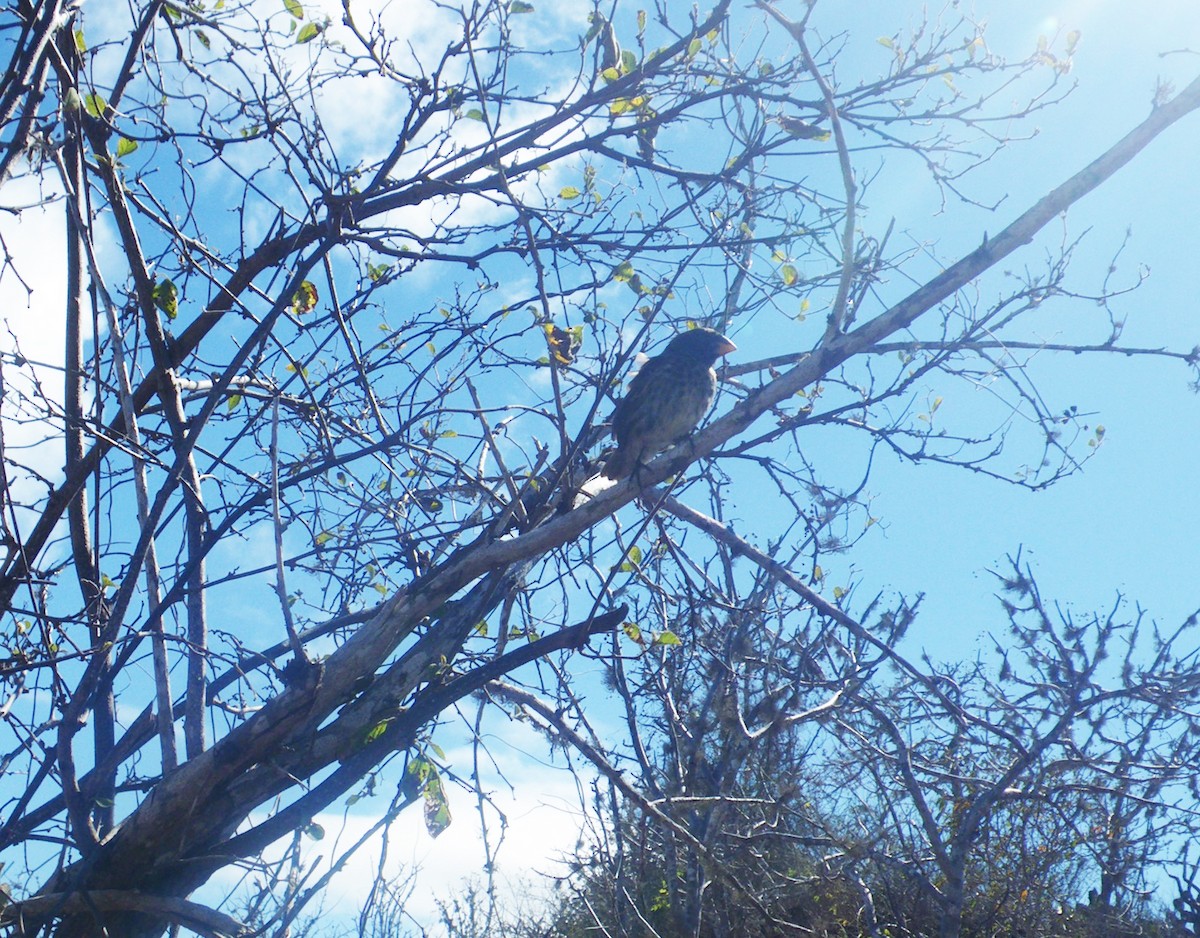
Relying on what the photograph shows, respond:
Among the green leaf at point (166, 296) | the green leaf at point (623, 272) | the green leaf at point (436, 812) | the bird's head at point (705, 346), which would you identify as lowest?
the green leaf at point (436, 812)

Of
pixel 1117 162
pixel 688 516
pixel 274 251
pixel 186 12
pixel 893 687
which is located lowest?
pixel 893 687

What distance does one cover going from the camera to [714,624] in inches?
181

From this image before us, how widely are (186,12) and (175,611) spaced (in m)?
2.17

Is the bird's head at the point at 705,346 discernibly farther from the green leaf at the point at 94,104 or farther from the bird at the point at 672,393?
the green leaf at the point at 94,104

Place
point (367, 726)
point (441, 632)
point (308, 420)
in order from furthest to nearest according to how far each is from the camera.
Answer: point (308, 420) < point (441, 632) < point (367, 726)

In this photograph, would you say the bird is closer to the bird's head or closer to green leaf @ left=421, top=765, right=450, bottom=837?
the bird's head

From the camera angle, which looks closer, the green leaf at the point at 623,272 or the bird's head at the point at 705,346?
the green leaf at the point at 623,272

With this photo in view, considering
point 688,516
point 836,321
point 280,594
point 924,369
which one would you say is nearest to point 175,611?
point 280,594

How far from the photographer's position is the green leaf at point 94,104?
3.41 metres

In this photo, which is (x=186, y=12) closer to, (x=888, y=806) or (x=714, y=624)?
(x=714, y=624)

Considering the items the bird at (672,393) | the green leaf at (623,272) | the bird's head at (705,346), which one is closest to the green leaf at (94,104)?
the green leaf at (623,272)

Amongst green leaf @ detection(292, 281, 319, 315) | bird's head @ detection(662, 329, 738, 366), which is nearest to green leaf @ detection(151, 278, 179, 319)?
green leaf @ detection(292, 281, 319, 315)

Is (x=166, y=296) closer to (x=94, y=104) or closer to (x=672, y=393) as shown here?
(x=94, y=104)

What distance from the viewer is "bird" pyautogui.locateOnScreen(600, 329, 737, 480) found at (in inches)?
190
